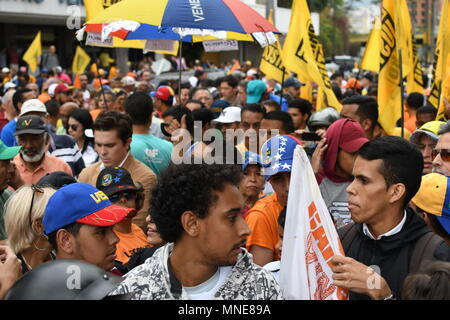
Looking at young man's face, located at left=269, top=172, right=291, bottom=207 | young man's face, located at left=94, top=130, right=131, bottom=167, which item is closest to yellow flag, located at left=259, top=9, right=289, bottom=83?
young man's face, located at left=94, top=130, right=131, bottom=167

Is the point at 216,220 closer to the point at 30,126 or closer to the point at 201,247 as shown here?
the point at 201,247

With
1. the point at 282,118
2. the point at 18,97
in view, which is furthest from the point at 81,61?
the point at 282,118

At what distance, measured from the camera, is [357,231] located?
3.37 meters

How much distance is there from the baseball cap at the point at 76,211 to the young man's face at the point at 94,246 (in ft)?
0.16

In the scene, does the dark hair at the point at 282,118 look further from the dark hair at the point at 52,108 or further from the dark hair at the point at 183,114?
the dark hair at the point at 52,108

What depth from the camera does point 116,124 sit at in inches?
225

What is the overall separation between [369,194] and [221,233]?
0.94 m

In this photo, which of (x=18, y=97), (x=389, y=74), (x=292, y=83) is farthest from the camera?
(x=292, y=83)

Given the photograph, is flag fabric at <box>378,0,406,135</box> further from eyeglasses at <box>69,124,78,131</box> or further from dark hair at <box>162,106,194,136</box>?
eyeglasses at <box>69,124,78,131</box>

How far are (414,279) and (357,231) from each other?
3.37 feet

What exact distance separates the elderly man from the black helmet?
385 centimetres

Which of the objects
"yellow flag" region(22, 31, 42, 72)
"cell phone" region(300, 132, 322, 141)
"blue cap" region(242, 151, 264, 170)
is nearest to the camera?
"blue cap" region(242, 151, 264, 170)

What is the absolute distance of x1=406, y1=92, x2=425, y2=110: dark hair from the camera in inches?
345

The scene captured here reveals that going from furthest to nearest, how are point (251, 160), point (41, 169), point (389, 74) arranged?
point (389, 74) → point (41, 169) → point (251, 160)
